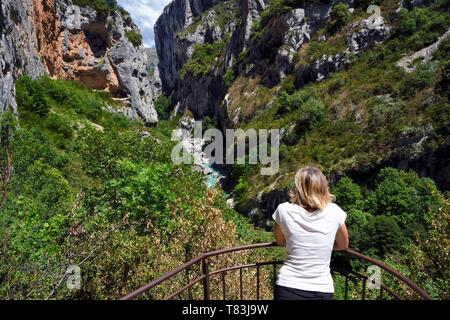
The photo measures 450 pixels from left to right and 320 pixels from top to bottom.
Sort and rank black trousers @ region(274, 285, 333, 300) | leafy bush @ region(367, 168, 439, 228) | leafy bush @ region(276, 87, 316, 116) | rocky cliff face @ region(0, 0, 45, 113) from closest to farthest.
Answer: black trousers @ region(274, 285, 333, 300) < rocky cliff face @ region(0, 0, 45, 113) < leafy bush @ region(367, 168, 439, 228) < leafy bush @ region(276, 87, 316, 116)

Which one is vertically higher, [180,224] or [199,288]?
[180,224]

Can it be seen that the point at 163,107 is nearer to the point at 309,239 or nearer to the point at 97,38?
the point at 97,38

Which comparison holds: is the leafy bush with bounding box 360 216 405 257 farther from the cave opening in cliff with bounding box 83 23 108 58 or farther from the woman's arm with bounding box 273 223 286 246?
the cave opening in cliff with bounding box 83 23 108 58

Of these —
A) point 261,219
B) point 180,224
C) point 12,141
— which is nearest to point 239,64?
point 261,219

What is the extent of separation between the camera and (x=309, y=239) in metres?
3.04

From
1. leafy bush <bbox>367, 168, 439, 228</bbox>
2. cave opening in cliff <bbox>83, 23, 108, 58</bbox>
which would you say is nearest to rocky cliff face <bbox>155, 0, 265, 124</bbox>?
cave opening in cliff <bbox>83, 23, 108, 58</bbox>

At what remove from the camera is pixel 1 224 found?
720 cm

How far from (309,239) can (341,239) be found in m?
0.42

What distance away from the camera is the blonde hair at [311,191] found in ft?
10.1

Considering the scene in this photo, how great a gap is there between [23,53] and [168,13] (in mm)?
102798

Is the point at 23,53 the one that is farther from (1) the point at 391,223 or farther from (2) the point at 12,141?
(1) the point at 391,223

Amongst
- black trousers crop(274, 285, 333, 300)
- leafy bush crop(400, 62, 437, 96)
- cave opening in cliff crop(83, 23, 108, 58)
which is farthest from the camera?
cave opening in cliff crop(83, 23, 108, 58)

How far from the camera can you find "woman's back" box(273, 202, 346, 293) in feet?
9.97

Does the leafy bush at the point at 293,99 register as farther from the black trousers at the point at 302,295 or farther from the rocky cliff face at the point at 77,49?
the black trousers at the point at 302,295
